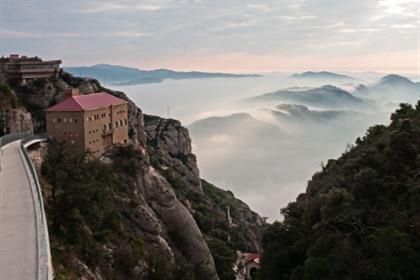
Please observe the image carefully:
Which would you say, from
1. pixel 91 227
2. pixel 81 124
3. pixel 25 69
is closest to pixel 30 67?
pixel 25 69

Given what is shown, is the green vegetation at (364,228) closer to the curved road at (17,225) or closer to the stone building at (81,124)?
the curved road at (17,225)

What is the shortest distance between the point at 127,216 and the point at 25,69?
32560 mm

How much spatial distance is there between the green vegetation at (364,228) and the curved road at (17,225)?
12596 millimetres

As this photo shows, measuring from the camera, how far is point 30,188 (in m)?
31.6

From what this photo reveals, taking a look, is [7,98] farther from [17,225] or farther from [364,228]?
[364,228]

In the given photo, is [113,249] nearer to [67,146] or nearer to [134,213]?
[134,213]

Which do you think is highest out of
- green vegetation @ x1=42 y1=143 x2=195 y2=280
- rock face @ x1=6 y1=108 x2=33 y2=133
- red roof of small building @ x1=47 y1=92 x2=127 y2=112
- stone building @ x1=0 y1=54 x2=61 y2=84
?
stone building @ x1=0 y1=54 x2=61 y2=84

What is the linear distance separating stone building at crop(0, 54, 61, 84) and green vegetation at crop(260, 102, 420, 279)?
151 feet

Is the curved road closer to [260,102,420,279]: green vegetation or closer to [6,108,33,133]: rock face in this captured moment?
[260,102,420,279]: green vegetation

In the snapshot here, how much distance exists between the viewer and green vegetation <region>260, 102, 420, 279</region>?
21.8 m

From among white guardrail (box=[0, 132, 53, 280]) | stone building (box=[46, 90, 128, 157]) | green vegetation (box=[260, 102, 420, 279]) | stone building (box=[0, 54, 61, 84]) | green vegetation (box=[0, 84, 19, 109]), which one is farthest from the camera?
stone building (box=[0, 54, 61, 84])

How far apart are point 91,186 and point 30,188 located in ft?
13.4

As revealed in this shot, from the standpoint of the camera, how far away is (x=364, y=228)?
25641 mm

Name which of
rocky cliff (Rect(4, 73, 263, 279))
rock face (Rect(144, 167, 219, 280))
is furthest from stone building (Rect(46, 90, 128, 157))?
rock face (Rect(144, 167, 219, 280))
